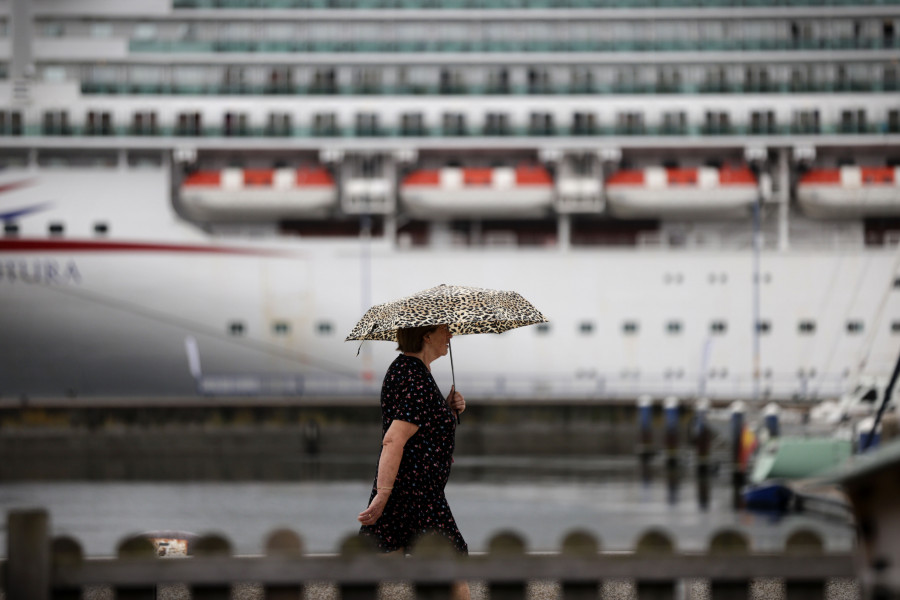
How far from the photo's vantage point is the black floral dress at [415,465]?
5.70m

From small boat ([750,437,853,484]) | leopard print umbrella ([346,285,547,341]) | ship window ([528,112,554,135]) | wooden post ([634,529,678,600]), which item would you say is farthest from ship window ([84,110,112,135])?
wooden post ([634,529,678,600])

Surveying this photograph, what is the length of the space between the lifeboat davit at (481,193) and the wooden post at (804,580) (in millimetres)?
30449

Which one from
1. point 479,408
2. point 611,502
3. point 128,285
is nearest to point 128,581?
point 611,502

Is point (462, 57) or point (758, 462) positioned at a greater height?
point (462, 57)

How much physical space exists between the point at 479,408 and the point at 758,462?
338 inches

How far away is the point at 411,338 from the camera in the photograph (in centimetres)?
586

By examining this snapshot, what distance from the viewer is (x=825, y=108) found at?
36219 mm

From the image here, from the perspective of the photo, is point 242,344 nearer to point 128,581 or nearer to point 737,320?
point 737,320

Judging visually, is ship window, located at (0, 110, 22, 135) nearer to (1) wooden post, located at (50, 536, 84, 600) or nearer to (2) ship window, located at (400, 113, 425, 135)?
(2) ship window, located at (400, 113, 425, 135)

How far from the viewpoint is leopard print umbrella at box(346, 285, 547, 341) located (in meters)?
5.96

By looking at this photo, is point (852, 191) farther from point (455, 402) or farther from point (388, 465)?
point (388, 465)

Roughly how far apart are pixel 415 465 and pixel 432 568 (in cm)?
149

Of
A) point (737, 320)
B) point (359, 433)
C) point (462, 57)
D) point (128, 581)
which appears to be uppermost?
Result: point (462, 57)

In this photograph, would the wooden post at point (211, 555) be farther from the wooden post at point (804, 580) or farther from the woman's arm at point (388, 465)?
the wooden post at point (804, 580)
